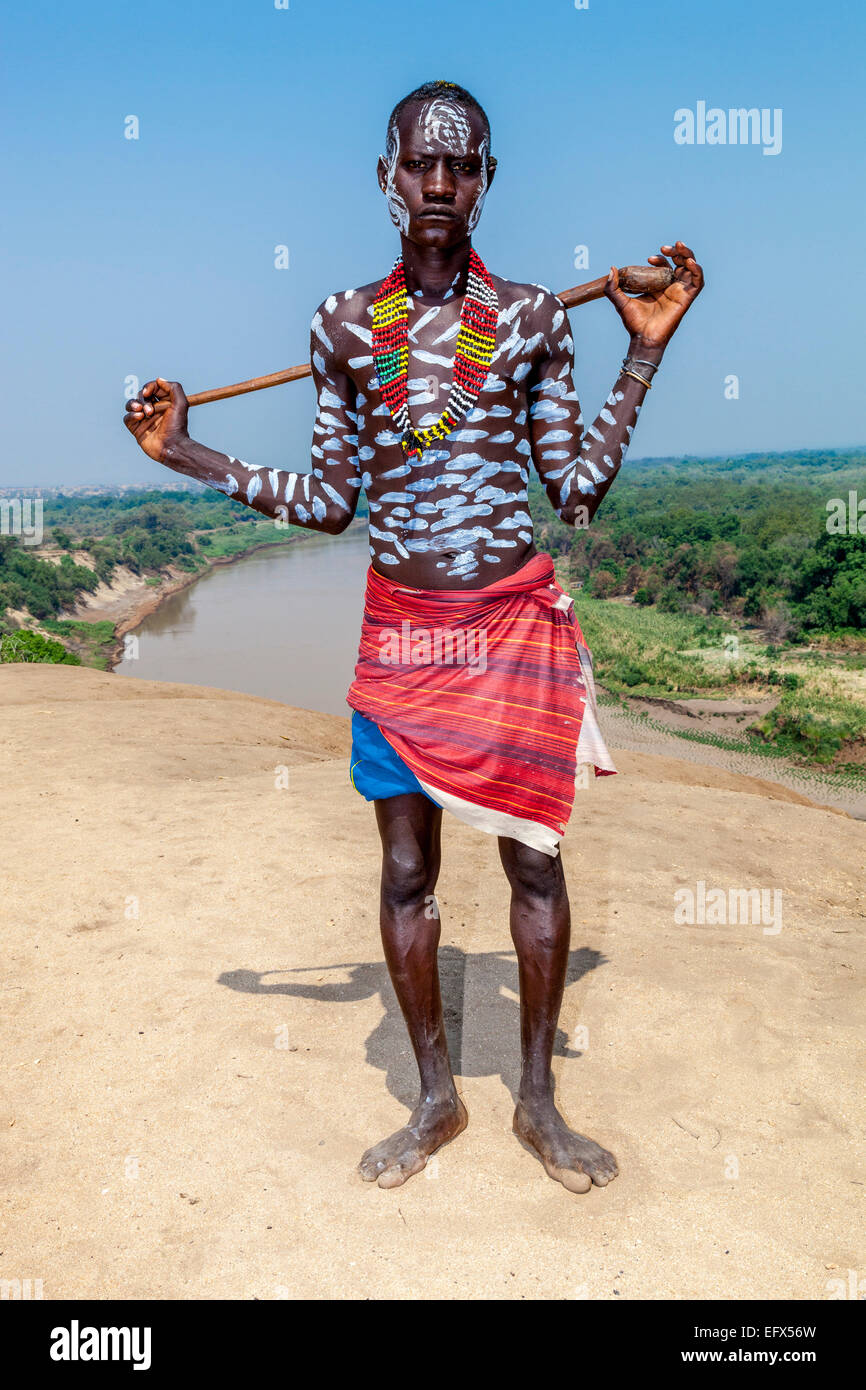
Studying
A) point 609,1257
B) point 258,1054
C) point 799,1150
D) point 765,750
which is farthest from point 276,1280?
point 765,750

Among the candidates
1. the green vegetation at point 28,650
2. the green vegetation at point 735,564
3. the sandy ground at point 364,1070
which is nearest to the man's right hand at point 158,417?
the sandy ground at point 364,1070

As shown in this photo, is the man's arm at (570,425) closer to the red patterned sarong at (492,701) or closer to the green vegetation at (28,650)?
the red patterned sarong at (492,701)

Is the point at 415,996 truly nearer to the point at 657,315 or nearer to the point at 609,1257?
Answer: the point at 609,1257

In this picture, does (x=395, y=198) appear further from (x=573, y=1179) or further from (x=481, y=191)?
(x=573, y=1179)

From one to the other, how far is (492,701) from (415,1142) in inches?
41.6

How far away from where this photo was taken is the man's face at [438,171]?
2115 millimetres

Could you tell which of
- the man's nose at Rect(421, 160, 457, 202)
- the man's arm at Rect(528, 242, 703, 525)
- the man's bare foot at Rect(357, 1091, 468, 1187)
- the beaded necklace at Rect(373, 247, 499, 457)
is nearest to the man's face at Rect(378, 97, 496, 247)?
the man's nose at Rect(421, 160, 457, 202)

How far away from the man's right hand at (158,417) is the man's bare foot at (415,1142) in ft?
5.59

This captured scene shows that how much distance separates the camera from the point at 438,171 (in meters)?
2.12

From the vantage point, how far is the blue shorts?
2.30 metres

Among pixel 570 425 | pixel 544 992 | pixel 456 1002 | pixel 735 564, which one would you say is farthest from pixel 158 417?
pixel 735 564

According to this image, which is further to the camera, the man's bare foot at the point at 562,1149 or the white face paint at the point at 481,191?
the man's bare foot at the point at 562,1149

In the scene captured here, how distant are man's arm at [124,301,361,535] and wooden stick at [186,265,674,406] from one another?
0.10 metres
